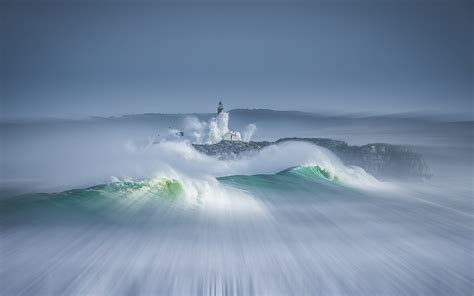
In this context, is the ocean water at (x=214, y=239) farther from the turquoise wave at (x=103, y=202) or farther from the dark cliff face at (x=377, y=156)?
the dark cliff face at (x=377, y=156)

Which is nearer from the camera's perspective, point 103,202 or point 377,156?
point 103,202

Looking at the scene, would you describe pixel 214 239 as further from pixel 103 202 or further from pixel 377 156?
pixel 377 156

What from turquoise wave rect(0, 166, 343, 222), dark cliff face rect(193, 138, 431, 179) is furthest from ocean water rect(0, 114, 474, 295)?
dark cliff face rect(193, 138, 431, 179)

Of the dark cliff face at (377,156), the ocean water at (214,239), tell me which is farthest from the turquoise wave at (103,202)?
the dark cliff face at (377,156)

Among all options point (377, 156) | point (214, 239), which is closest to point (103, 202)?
point (214, 239)

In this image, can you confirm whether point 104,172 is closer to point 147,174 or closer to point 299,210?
point 147,174

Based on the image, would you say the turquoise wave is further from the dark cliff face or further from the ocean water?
the dark cliff face

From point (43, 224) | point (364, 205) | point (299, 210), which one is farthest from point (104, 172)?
point (364, 205)

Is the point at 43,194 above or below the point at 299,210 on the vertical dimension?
above
